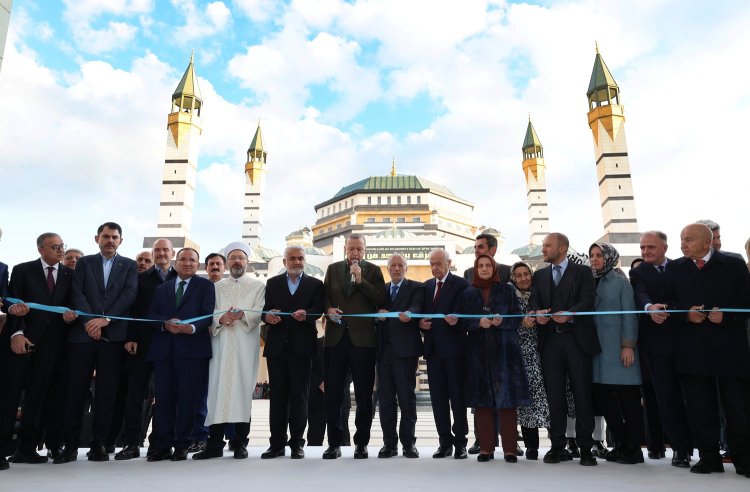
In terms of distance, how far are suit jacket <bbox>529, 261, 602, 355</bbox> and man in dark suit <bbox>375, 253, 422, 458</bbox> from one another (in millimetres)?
902

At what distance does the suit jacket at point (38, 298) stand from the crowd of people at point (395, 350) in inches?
0.4

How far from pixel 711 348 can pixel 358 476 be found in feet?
7.50

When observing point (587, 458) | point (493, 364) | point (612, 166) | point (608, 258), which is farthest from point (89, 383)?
point (612, 166)

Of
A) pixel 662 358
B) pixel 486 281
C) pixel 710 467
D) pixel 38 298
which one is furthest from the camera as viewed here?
pixel 486 281

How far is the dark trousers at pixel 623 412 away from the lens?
328 centimetres

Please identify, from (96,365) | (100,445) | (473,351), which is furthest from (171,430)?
(473,351)

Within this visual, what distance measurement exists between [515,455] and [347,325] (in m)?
1.47

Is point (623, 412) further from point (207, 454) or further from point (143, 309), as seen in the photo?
point (143, 309)

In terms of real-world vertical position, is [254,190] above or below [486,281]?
above

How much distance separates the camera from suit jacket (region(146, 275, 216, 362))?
362 centimetres

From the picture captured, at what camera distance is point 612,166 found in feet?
81.3

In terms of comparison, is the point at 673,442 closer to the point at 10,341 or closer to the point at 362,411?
the point at 362,411

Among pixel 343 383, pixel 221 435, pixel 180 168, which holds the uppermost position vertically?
pixel 180 168

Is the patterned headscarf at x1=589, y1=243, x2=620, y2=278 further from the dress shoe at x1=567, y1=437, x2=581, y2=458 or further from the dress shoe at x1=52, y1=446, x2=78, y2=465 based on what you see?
the dress shoe at x1=52, y1=446, x2=78, y2=465
